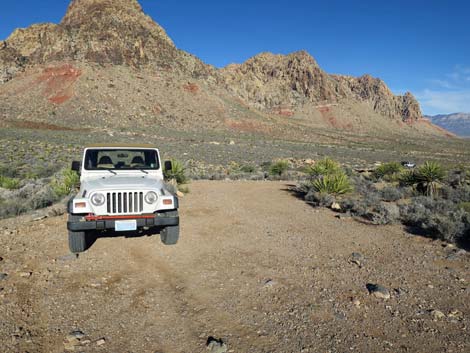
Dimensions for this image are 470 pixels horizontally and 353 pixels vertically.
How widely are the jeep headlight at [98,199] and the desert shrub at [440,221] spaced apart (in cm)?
667

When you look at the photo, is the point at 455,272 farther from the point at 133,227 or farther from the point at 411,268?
the point at 133,227

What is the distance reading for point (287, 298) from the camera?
4.79 metres

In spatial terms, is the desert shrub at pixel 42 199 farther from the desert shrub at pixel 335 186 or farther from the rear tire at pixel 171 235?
the desert shrub at pixel 335 186

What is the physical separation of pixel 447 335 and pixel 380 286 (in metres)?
1.20

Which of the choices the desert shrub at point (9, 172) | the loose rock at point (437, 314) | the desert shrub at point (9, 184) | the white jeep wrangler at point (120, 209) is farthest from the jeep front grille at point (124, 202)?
the desert shrub at point (9, 172)

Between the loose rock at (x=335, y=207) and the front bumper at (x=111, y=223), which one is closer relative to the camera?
the front bumper at (x=111, y=223)

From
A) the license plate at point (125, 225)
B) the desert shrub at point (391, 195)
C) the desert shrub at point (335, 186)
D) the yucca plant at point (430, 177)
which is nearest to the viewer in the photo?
the license plate at point (125, 225)

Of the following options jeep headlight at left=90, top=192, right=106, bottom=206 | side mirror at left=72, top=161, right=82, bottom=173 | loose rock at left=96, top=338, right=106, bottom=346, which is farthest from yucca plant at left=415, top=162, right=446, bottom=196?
loose rock at left=96, top=338, right=106, bottom=346

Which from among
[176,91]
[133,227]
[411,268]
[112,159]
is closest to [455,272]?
[411,268]

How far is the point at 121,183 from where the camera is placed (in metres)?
6.36

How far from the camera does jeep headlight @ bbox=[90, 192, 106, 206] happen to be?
5.97 metres

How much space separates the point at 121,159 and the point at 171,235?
7.41 feet

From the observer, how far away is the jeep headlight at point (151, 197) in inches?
244

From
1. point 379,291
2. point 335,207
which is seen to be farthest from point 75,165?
point 335,207
